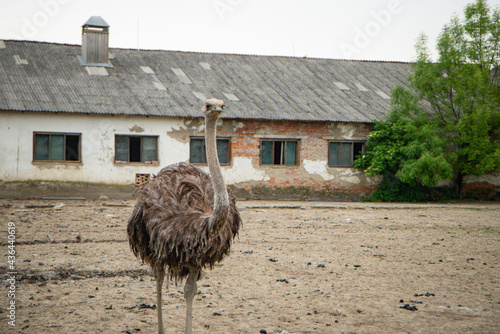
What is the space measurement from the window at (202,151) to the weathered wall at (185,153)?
1.00 ft

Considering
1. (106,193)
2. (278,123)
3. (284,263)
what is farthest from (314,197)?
(284,263)

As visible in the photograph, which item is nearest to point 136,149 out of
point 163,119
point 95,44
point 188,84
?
point 163,119

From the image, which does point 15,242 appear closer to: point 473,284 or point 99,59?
point 473,284

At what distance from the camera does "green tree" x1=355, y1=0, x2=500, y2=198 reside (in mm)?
19594

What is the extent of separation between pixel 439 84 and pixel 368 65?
6.80 meters

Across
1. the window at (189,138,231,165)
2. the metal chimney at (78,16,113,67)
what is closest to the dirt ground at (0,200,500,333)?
the window at (189,138,231,165)

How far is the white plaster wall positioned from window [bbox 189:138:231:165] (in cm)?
37

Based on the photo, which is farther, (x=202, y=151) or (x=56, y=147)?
(x=202, y=151)

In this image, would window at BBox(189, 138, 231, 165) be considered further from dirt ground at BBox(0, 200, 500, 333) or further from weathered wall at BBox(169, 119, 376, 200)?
dirt ground at BBox(0, 200, 500, 333)

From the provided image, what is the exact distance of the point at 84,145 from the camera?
18719 mm

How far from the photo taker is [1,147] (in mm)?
17828

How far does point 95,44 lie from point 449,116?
1428 cm

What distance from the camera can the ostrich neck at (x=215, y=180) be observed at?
181 inches

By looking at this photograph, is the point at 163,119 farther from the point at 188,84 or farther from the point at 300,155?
the point at 300,155
